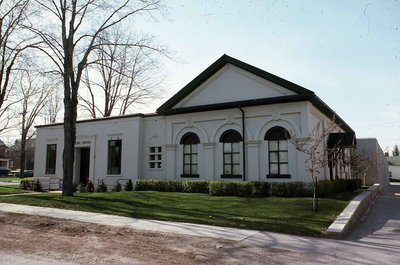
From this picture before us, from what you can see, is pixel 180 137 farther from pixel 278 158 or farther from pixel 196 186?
pixel 278 158

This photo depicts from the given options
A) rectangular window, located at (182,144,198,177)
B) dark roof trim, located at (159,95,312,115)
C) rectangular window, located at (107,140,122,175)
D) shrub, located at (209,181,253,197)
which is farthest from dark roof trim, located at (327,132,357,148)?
rectangular window, located at (107,140,122,175)

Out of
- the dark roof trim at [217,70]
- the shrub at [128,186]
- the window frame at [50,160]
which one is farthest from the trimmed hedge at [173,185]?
the window frame at [50,160]

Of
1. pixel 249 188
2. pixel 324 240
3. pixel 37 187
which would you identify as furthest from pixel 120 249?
pixel 37 187

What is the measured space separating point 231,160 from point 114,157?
8.42 metres

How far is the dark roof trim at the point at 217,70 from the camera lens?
56.8 ft

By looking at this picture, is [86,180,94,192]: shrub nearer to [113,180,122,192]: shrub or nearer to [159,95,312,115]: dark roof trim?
[113,180,122,192]: shrub

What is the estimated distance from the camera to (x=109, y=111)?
44188mm

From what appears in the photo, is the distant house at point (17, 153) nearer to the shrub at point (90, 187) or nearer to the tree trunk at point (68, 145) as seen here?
the shrub at point (90, 187)

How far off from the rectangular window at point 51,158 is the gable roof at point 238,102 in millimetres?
10416

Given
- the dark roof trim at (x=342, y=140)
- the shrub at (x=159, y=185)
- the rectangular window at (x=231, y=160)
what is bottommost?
the shrub at (x=159, y=185)

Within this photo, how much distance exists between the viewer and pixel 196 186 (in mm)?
18500

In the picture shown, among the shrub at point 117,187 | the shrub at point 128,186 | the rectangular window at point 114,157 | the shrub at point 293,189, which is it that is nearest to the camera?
the shrub at point 293,189

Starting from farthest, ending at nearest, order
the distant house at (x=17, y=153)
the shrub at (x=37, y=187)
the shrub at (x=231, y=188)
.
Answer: the distant house at (x=17, y=153) → the shrub at (x=37, y=187) → the shrub at (x=231, y=188)

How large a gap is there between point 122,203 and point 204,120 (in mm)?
7057
